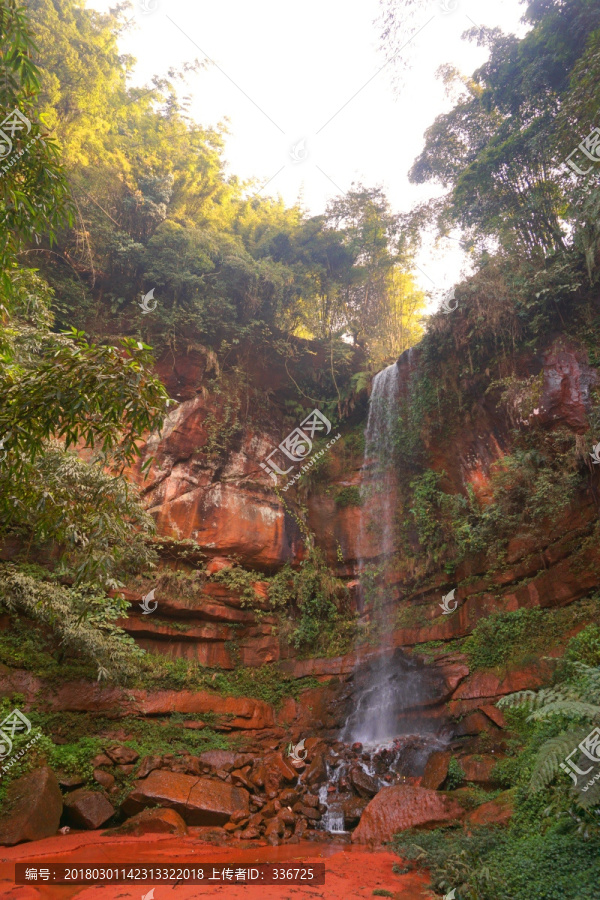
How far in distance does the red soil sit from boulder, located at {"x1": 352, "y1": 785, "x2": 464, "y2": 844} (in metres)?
0.36

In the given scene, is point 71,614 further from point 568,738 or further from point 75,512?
point 568,738

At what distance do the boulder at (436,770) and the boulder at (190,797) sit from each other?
9.55 feet

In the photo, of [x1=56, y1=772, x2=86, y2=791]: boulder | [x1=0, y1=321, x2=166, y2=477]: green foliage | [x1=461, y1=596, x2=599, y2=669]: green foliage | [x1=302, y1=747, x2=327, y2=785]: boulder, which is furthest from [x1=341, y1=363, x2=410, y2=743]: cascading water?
[x1=0, y1=321, x2=166, y2=477]: green foliage

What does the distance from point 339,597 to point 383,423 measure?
18.2 feet

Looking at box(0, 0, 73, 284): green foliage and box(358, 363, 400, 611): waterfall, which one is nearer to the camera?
box(0, 0, 73, 284): green foliage

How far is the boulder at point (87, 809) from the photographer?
664 cm

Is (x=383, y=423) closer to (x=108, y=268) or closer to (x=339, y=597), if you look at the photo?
(x=339, y=597)

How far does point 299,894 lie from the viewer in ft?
14.8

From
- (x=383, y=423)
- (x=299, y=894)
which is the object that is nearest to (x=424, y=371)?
(x=383, y=423)

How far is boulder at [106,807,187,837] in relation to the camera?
645 cm

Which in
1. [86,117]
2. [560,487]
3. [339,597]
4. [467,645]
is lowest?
[467,645]

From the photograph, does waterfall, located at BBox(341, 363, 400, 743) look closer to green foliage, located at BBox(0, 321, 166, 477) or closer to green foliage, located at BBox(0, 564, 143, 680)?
green foliage, located at BBox(0, 564, 143, 680)

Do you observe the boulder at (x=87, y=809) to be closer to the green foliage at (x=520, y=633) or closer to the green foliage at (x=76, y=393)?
the green foliage at (x=76, y=393)

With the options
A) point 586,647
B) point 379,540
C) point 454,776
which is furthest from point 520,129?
point 454,776
